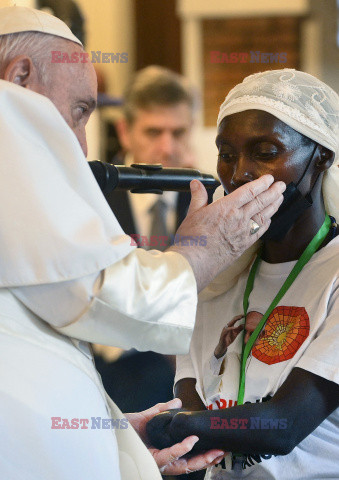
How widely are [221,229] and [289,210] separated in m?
0.38

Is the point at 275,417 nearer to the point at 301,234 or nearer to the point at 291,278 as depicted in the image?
the point at 291,278

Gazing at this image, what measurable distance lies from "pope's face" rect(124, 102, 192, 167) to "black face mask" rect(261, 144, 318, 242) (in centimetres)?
218

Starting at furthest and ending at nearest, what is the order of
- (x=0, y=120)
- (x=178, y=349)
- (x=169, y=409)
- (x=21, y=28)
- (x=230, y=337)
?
(x=230, y=337), (x=169, y=409), (x=21, y=28), (x=178, y=349), (x=0, y=120)

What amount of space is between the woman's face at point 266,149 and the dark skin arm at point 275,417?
0.47 meters

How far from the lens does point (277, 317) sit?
1.96 metres

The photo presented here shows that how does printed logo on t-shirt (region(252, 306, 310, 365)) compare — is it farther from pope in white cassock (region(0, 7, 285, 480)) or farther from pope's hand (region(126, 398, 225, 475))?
pope in white cassock (region(0, 7, 285, 480))

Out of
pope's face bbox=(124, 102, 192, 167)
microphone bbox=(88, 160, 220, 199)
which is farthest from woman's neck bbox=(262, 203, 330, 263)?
pope's face bbox=(124, 102, 192, 167)

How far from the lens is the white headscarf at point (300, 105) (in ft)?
6.39

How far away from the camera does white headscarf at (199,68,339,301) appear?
1948 mm

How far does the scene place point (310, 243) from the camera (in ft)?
6.47

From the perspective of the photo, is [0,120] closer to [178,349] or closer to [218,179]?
[178,349]

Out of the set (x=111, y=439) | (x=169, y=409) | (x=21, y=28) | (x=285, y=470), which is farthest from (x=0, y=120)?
(x=285, y=470)

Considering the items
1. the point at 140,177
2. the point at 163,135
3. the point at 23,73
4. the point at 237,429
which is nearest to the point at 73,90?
the point at 23,73

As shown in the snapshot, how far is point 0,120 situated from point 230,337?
2.98ft
